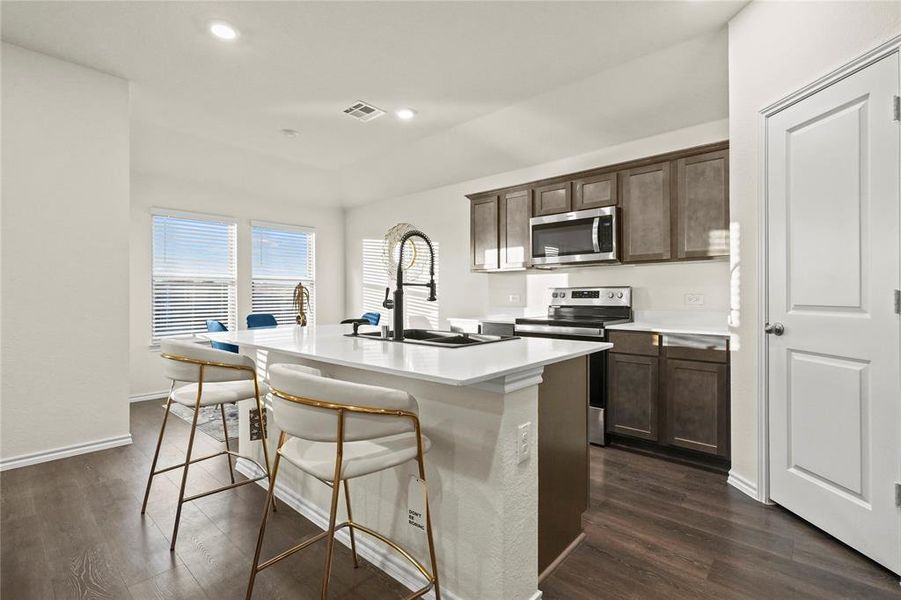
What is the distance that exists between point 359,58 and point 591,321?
261cm

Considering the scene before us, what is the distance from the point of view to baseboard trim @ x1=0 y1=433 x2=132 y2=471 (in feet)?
9.39

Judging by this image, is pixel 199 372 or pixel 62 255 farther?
pixel 62 255

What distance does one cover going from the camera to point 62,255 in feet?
9.98

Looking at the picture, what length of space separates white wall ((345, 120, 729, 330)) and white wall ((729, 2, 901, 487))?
890mm

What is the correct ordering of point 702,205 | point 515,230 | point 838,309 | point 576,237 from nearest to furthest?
point 838,309 < point 702,205 < point 576,237 < point 515,230

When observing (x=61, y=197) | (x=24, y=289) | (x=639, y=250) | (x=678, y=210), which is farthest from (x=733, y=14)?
(x=24, y=289)

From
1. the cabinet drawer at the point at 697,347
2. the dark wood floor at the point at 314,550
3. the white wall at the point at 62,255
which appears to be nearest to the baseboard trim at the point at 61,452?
the white wall at the point at 62,255

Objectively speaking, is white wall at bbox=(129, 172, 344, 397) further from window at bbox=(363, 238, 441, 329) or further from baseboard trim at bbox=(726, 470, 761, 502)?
baseboard trim at bbox=(726, 470, 761, 502)

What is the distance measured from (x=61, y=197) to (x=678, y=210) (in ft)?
14.5

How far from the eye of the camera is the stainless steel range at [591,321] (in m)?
3.36

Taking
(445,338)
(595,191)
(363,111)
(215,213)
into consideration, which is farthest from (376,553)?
(215,213)

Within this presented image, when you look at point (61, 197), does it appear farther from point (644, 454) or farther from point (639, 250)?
point (644, 454)

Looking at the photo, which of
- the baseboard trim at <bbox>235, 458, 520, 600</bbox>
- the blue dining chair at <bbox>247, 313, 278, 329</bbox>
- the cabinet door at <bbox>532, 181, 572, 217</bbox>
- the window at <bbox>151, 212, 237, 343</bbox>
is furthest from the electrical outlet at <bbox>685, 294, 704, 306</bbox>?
the window at <bbox>151, 212, 237, 343</bbox>

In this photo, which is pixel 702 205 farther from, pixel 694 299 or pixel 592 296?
pixel 592 296
